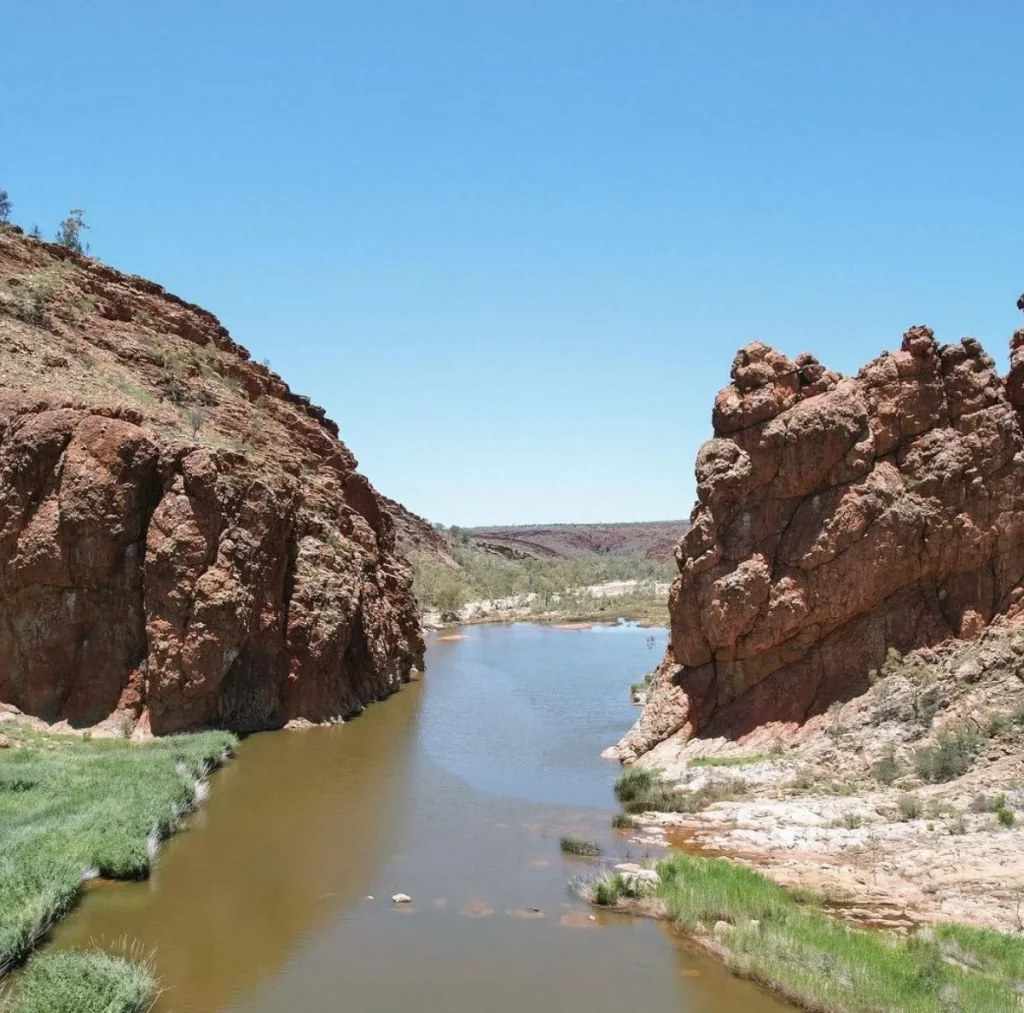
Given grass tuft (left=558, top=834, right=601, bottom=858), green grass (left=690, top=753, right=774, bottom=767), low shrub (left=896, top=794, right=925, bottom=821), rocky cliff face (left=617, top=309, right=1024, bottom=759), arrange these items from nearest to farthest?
1. low shrub (left=896, top=794, right=925, bottom=821)
2. grass tuft (left=558, top=834, right=601, bottom=858)
3. green grass (left=690, top=753, right=774, bottom=767)
4. rocky cliff face (left=617, top=309, right=1024, bottom=759)

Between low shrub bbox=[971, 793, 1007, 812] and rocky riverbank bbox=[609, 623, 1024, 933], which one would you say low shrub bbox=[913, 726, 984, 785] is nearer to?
rocky riverbank bbox=[609, 623, 1024, 933]

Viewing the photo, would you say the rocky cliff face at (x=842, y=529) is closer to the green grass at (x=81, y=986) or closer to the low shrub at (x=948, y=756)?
the low shrub at (x=948, y=756)

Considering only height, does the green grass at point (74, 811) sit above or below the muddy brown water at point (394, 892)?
above

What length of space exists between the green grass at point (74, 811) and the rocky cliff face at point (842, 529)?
11.2 meters

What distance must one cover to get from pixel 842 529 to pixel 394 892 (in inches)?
470

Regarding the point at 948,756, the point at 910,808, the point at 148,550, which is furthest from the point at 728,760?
the point at 148,550

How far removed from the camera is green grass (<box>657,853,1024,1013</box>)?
32.8 feet

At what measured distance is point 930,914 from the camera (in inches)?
483

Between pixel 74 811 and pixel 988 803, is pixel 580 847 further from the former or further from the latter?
pixel 74 811

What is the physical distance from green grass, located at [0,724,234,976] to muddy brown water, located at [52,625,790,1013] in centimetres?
45

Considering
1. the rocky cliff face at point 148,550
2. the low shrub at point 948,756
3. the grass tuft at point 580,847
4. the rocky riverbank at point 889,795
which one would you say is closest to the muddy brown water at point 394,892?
the grass tuft at point 580,847

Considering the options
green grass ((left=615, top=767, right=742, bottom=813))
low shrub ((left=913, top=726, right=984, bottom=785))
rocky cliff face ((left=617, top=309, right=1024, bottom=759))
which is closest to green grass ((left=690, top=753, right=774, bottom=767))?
green grass ((left=615, top=767, right=742, bottom=813))

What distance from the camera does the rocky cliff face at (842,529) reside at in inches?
798

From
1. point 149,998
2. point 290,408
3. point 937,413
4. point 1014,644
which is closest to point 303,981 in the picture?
point 149,998
